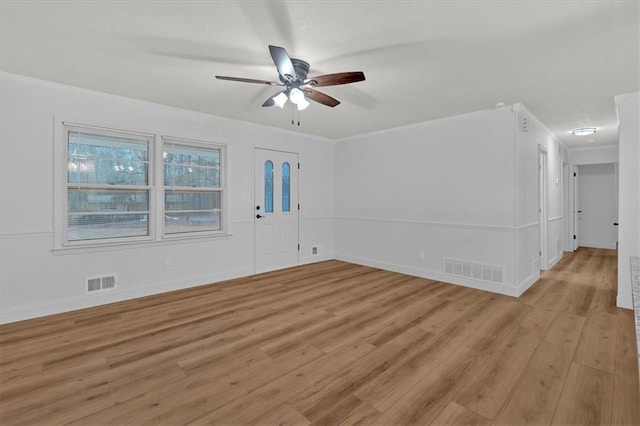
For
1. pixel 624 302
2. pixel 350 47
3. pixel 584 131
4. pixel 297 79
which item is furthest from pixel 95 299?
pixel 584 131

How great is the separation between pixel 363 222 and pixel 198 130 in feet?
11.0

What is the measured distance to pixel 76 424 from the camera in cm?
177

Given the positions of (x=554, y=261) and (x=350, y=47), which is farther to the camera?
(x=554, y=261)

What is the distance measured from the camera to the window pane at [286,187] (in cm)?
574

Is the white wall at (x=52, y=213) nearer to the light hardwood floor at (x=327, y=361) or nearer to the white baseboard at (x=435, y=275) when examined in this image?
the light hardwood floor at (x=327, y=361)

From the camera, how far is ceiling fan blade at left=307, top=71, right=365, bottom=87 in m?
2.43

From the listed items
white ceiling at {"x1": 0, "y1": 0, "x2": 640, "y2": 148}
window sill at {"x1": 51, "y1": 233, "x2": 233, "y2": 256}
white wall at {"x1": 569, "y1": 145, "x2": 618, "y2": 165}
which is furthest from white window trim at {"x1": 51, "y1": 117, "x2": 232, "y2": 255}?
white wall at {"x1": 569, "y1": 145, "x2": 618, "y2": 165}

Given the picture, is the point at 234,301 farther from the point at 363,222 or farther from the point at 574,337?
the point at 574,337

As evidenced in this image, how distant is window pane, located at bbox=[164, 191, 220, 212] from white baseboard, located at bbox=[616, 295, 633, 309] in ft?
17.9

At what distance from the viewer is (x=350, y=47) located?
254cm

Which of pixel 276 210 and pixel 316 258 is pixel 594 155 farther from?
pixel 276 210

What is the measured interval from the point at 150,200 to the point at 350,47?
10.8ft

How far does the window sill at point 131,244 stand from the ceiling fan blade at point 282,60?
2.93 meters

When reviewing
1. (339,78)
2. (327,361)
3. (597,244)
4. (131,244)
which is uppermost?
(339,78)
